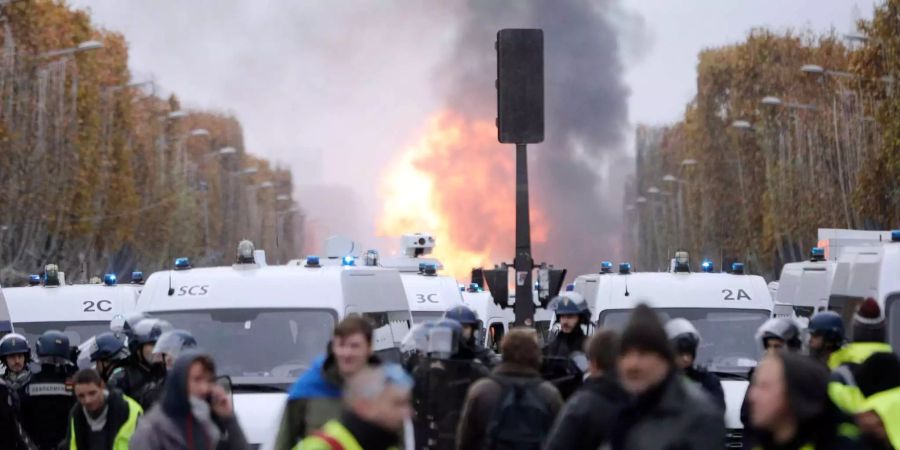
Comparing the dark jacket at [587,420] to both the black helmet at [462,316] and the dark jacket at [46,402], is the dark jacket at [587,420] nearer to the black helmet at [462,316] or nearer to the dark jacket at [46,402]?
the black helmet at [462,316]

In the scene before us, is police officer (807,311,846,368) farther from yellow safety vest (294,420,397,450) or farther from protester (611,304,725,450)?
yellow safety vest (294,420,397,450)

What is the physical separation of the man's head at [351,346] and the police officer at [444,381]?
3.36 metres

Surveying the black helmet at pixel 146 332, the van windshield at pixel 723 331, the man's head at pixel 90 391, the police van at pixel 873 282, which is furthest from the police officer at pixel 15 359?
the police van at pixel 873 282

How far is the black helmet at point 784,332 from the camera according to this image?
420 inches

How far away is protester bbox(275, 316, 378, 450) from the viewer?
7.46 m

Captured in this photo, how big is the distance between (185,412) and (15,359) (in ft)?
20.0

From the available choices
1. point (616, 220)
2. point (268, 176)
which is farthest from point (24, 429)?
point (268, 176)

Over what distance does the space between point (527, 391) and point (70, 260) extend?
53.4m

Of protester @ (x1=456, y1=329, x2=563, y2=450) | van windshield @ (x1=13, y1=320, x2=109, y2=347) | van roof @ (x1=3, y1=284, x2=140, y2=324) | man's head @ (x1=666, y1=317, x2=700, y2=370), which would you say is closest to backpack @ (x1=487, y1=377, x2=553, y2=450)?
protester @ (x1=456, y1=329, x2=563, y2=450)

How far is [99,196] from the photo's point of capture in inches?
2409

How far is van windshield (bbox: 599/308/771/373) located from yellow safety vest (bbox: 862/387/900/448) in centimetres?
682

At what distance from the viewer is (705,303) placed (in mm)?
16094

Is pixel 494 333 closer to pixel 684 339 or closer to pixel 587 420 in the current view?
pixel 684 339

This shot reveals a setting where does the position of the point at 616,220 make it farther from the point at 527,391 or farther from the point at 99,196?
the point at 527,391
